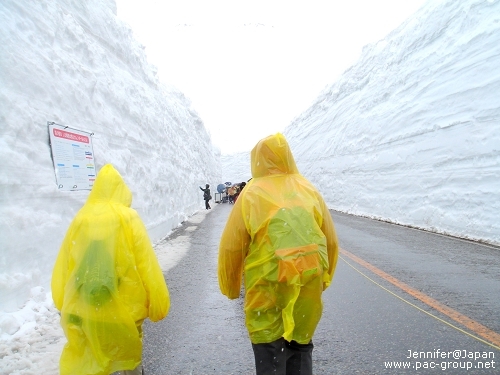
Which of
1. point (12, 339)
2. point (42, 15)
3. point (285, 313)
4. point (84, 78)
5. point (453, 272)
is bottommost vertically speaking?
point (453, 272)

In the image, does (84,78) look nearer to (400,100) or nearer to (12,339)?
(12,339)

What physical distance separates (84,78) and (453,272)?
A: 301 inches

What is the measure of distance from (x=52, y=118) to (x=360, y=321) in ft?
16.8

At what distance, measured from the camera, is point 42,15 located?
20.0 feet

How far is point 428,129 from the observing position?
1482cm

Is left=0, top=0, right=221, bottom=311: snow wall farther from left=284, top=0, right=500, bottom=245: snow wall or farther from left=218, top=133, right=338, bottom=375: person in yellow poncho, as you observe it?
left=284, top=0, right=500, bottom=245: snow wall

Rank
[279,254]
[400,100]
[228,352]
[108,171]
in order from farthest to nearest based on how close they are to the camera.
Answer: [400,100] → [228,352] → [108,171] → [279,254]

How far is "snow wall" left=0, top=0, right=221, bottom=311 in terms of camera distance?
171 inches

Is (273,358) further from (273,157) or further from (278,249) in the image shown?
(273,157)

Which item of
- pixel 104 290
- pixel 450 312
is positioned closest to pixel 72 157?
pixel 104 290

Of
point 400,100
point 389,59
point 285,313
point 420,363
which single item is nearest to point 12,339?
point 285,313

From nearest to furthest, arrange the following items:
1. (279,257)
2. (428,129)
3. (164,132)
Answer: (279,257)
(164,132)
(428,129)

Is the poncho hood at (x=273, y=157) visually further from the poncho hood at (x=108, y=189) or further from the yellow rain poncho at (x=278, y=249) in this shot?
the poncho hood at (x=108, y=189)

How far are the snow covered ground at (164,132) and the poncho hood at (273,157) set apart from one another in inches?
103
